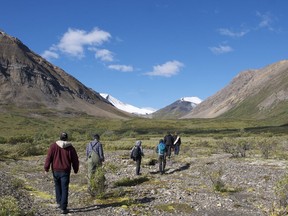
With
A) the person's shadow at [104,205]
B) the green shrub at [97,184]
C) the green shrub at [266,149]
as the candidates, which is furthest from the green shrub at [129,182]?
the green shrub at [266,149]

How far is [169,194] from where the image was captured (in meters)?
19.3

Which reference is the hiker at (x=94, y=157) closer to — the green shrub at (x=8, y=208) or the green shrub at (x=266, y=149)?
the green shrub at (x=8, y=208)

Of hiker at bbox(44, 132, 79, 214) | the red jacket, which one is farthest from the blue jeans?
the red jacket

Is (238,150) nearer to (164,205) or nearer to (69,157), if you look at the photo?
(164,205)

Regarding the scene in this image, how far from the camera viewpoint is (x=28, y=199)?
701 inches

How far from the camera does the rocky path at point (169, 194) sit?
53.2 ft

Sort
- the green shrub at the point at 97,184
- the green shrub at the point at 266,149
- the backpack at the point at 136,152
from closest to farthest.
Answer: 1. the green shrub at the point at 97,184
2. the backpack at the point at 136,152
3. the green shrub at the point at 266,149

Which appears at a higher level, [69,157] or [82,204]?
[69,157]

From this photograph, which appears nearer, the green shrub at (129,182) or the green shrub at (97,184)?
the green shrub at (97,184)

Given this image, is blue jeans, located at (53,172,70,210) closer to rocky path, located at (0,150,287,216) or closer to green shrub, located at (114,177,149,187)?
rocky path, located at (0,150,287,216)

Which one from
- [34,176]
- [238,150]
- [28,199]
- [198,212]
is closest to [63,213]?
[28,199]

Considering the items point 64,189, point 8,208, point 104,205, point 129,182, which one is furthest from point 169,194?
point 8,208

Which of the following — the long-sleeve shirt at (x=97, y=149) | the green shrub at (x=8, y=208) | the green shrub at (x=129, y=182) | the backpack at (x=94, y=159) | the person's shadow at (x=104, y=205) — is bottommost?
the person's shadow at (x=104, y=205)

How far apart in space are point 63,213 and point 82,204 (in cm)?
222
